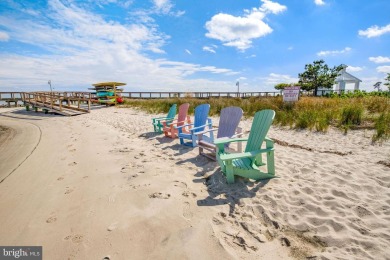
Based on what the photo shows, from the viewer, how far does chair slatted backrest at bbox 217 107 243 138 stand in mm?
3736

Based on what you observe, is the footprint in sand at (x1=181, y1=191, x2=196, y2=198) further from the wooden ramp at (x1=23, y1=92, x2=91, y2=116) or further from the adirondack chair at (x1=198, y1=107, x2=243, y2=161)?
the wooden ramp at (x1=23, y1=92, x2=91, y2=116)

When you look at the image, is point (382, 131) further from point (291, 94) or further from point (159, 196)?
point (159, 196)

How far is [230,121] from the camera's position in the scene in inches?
152

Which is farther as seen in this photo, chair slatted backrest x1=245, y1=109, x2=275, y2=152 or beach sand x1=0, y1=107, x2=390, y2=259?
chair slatted backrest x1=245, y1=109, x2=275, y2=152

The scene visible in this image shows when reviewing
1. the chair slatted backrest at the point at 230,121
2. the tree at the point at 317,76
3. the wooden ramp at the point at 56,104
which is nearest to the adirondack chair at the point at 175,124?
the chair slatted backrest at the point at 230,121

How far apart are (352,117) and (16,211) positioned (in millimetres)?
6956

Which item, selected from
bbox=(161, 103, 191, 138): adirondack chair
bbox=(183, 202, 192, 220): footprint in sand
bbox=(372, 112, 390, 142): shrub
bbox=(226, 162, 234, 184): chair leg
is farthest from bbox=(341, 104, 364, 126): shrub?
bbox=(183, 202, 192, 220): footprint in sand

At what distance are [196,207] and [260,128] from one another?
53.7 inches

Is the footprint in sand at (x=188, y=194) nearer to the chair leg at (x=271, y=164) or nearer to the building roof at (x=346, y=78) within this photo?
the chair leg at (x=271, y=164)

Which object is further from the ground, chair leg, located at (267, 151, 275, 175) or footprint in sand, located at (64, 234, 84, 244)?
chair leg, located at (267, 151, 275, 175)

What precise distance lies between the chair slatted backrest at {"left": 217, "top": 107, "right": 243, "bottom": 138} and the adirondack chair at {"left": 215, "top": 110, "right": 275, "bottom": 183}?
64 centimetres

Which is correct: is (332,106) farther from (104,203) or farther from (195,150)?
(104,203)

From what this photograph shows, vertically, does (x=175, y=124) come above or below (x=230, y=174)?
above

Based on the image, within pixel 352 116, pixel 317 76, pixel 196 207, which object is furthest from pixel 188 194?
pixel 317 76
